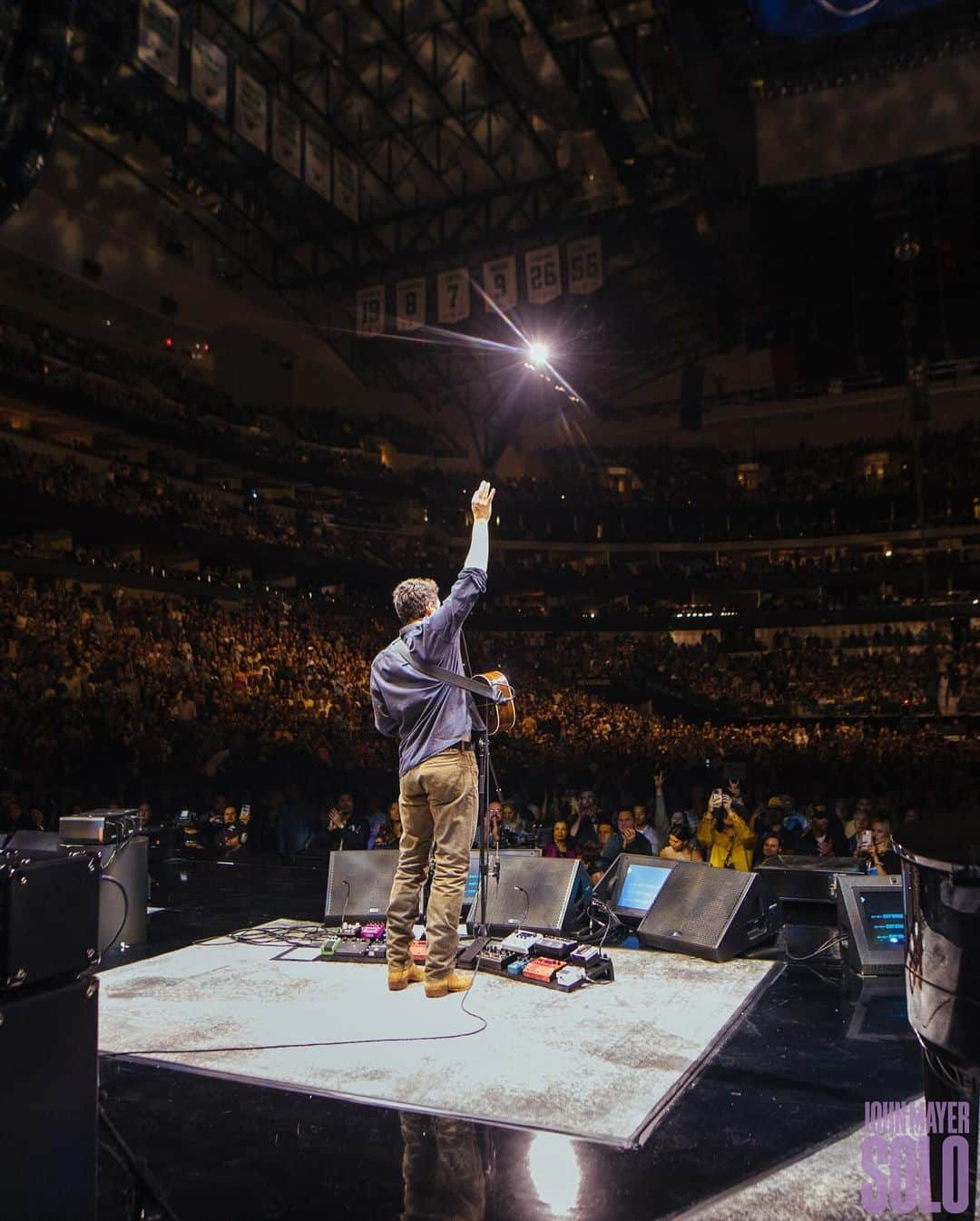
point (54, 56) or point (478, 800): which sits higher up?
point (54, 56)

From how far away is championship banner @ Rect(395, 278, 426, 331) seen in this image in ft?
69.7

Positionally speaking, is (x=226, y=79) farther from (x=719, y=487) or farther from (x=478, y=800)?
(x=719, y=487)

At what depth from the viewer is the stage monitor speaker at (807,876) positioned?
5078mm

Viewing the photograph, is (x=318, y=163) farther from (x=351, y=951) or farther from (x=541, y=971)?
(x=541, y=971)

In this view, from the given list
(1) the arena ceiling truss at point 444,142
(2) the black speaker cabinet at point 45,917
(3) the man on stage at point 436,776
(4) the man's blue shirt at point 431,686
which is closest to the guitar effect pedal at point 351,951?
(3) the man on stage at point 436,776

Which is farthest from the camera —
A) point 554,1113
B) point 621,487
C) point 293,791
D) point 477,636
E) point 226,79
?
point 621,487

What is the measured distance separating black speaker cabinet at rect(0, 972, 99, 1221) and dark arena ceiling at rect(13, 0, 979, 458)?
1235 cm

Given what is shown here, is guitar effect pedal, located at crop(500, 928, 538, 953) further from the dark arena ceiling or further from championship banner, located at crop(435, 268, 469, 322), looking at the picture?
championship banner, located at crop(435, 268, 469, 322)

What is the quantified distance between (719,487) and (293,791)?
76.9 feet

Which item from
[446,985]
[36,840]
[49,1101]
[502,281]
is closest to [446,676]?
[446,985]

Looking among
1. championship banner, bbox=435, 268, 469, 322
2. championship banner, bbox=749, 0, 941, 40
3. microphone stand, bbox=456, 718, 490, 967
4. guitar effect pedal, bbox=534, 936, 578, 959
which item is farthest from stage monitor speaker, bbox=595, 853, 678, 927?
championship banner, bbox=435, 268, 469, 322

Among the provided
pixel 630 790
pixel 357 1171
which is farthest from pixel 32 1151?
pixel 630 790

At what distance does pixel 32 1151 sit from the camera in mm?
1809

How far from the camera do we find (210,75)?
14125 mm
